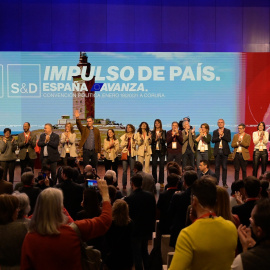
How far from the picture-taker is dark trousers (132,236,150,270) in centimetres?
450

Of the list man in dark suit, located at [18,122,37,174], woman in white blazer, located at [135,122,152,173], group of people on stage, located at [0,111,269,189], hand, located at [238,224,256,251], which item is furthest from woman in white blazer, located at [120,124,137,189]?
hand, located at [238,224,256,251]

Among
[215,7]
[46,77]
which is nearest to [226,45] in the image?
[215,7]

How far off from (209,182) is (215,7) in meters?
11.5

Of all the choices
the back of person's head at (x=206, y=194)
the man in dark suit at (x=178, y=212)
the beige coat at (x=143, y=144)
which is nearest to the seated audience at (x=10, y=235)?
the back of person's head at (x=206, y=194)

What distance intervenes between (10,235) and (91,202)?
1034mm

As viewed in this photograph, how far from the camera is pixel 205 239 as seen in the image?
2160 mm

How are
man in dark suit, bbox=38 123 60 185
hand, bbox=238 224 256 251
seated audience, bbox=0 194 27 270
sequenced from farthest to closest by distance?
1. man in dark suit, bbox=38 123 60 185
2. seated audience, bbox=0 194 27 270
3. hand, bbox=238 224 256 251

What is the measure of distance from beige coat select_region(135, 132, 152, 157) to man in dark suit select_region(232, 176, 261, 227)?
19.5 ft

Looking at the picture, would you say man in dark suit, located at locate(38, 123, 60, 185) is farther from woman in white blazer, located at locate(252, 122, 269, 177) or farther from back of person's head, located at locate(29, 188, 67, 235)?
back of person's head, located at locate(29, 188, 67, 235)

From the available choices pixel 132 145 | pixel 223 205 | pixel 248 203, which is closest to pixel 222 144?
pixel 132 145

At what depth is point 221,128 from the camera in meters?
9.66

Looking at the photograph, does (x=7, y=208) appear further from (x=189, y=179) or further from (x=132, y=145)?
(x=132, y=145)

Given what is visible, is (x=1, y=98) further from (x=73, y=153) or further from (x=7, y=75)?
(x=73, y=153)

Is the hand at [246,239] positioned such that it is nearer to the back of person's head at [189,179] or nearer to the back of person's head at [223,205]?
the back of person's head at [223,205]
